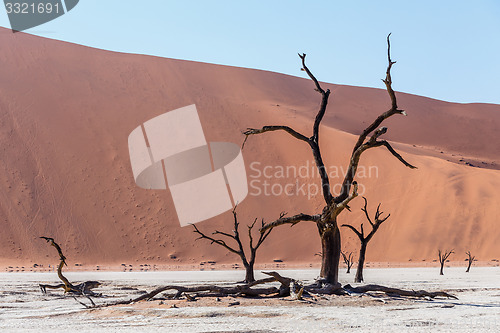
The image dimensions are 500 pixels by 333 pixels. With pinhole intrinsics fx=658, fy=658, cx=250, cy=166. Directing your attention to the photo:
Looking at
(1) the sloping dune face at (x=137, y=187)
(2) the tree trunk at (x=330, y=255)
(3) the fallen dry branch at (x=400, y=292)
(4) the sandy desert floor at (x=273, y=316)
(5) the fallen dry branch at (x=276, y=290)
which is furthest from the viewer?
(1) the sloping dune face at (x=137, y=187)

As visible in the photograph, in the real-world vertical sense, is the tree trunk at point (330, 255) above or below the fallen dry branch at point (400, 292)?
above

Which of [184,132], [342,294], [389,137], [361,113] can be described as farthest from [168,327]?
[361,113]

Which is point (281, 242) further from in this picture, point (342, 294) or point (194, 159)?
point (342, 294)

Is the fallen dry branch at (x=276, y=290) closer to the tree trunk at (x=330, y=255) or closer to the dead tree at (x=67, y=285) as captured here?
the tree trunk at (x=330, y=255)

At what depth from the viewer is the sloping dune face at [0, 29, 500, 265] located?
55.8 m

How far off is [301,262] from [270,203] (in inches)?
304

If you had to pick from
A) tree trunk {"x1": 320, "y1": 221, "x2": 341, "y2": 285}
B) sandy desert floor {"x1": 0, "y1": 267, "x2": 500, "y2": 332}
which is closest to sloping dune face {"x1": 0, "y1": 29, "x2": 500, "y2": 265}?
tree trunk {"x1": 320, "y1": 221, "x2": 341, "y2": 285}

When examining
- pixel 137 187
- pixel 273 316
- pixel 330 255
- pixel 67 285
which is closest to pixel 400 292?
pixel 330 255

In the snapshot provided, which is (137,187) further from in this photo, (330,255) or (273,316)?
(273,316)

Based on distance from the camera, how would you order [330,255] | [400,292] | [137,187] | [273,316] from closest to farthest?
[273,316] < [400,292] < [330,255] < [137,187]

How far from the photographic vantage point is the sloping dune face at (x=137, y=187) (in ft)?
183

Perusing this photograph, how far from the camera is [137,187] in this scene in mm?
60750

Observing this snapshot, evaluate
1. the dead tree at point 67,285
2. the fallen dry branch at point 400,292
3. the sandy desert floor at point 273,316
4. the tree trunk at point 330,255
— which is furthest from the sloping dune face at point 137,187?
the sandy desert floor at point 273,316

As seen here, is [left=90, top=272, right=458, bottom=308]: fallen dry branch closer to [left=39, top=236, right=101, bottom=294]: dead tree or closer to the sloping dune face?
[left=39, top=236, right=101, bottom=294]: dead tree
